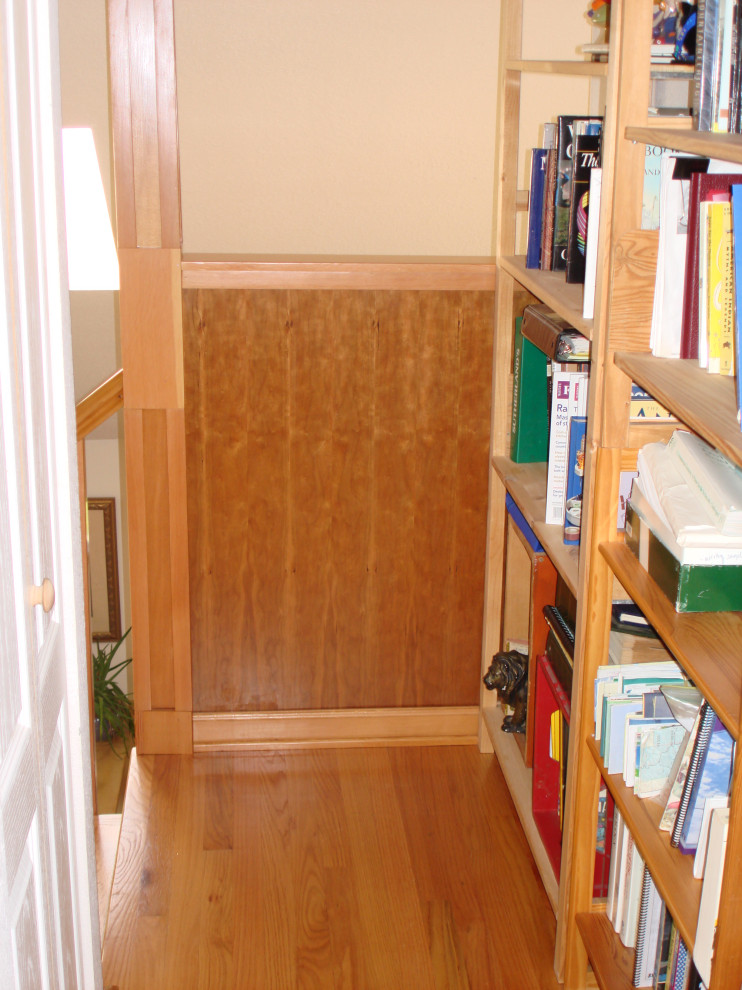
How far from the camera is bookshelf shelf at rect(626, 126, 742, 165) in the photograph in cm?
117

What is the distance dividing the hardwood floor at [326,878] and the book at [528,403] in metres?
0.80

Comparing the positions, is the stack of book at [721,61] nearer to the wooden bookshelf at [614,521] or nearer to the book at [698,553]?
the wooden bookshelf at [614,521]

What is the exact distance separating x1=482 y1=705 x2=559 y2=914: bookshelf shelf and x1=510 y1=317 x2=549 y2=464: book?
2.16 feet

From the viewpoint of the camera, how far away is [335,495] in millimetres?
2598

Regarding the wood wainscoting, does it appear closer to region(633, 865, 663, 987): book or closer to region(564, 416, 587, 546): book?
region(564, 416, 587, 546): book

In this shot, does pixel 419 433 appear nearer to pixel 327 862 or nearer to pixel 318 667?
pixel 318 667

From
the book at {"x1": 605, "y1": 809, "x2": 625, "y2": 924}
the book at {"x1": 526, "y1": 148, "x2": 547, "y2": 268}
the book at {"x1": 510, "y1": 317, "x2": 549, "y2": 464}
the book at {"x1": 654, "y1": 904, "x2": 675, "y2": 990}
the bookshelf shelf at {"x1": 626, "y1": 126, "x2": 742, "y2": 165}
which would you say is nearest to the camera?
the bookshelf shelf at {"x1": 626, "y1": 126, "x2": 742, "y2": 165}

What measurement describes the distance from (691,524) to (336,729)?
59.6 inches

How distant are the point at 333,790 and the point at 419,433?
0.87 metres

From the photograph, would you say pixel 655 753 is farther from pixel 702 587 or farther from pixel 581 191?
pixel 581 191

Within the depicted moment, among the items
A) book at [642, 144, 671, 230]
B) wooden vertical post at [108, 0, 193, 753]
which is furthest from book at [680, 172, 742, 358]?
wooden vertical post at [108, 0, 193, 753]

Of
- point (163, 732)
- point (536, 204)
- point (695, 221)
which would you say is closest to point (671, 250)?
point (695, 221)

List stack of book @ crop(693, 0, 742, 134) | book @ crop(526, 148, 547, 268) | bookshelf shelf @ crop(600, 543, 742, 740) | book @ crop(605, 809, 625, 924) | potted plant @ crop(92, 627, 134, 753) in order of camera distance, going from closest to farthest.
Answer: bookshelf shelf @ crop(600, 543, 742, 740)
stack of book @ crop(693, 0, 742, 134)
book @ crop(605, 809, 625, 924)
book @ crop(526, 148, 547, 268)
potted plant @ crop(92, 627, 134, 753)

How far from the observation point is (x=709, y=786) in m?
1.46
